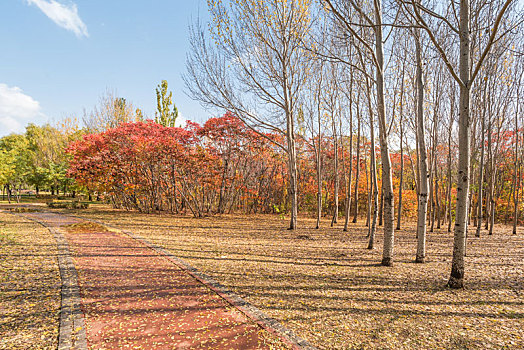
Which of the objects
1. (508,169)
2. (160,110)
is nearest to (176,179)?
(160,110)

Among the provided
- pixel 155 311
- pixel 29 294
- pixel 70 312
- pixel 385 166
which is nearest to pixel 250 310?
pixel 155 311

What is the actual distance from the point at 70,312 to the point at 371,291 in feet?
12.0

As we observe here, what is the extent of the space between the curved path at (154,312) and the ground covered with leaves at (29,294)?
24cm

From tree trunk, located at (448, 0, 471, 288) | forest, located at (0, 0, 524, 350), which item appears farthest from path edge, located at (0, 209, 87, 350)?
tree trunk, located at (448, 0, 471, 288)

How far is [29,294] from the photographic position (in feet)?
11.0

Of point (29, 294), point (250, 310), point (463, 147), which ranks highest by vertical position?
point (463, 147)

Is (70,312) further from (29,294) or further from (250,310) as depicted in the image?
(250,310)

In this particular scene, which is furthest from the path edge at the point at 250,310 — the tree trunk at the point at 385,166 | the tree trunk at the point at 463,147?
the tree trunk at the point at 385,166

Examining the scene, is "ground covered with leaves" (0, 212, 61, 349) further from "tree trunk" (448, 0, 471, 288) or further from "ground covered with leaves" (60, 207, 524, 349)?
"tree trunk" (448, 0, 471, 288)

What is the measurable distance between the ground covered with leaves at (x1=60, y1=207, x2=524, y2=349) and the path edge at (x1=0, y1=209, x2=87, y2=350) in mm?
1735

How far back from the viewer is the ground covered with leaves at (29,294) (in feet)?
8.03

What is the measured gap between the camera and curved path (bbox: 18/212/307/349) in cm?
241

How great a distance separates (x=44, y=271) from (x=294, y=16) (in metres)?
9.21

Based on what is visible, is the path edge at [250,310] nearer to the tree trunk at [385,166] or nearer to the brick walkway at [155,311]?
the brick walkway at [155,311]
